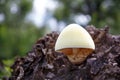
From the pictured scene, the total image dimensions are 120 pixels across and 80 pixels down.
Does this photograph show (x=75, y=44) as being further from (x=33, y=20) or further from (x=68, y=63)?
(x=33, y=20)

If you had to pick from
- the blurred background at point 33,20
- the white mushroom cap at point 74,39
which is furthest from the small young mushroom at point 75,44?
the blurred background at point 33,20

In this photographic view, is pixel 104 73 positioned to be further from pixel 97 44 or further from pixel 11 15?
pixel 11 15

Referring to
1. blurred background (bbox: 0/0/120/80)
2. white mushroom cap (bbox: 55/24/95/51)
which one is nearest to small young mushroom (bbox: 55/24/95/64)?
white mushroom cap (bbox: 55/24/95/51)

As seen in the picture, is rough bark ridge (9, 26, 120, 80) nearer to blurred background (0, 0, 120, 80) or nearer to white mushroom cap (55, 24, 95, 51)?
white mushroom cap (55, 24, 95, 51)

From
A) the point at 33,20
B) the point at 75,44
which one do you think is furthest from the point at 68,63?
the point at 33,20

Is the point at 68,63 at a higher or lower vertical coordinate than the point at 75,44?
lower

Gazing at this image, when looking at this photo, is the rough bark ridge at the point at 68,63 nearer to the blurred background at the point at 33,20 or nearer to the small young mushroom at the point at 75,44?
the small young mushroom at the point at 75,44

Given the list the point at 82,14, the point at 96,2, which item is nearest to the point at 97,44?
the point at 96,2
